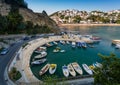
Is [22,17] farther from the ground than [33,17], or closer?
farther from the ground

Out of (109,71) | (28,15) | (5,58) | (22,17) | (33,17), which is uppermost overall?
(28,15)

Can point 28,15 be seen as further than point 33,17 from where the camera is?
No

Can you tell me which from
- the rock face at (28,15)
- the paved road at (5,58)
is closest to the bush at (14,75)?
the paved road at (5,58)

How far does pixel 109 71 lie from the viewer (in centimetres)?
2311

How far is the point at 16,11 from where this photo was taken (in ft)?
263

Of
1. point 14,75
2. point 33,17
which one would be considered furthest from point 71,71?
point 33,17

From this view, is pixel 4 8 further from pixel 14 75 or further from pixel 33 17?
pixel 14 75

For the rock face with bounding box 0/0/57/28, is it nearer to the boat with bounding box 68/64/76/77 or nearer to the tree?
→ the boat with bounding box 68/64/76/77

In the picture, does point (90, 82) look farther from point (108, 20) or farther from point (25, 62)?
point (108, 20)

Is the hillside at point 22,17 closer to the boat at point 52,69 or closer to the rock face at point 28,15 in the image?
the rock face at point 28,15

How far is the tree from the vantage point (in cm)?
2259

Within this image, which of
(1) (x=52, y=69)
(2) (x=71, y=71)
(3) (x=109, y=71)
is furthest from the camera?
(1) (x=52, y=69)

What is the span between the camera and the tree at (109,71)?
2259 cm

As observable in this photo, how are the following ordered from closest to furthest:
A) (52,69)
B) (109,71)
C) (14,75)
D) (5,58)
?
(109,71)
(14,75)
(52,69)
(5,58)
